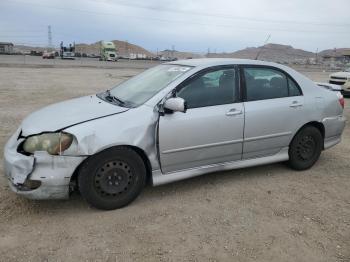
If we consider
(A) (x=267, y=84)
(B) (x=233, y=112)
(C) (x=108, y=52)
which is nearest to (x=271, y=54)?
(C) (x=108, y=52)

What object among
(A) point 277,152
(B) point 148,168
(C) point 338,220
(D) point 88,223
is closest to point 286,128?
(A) point 277,152

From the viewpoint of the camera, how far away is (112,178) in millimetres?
3572

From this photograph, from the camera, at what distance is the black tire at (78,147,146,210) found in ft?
11.3

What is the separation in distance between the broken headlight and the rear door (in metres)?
2.11

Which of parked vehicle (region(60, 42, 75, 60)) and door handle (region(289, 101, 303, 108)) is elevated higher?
parked vehicle (region(60, 42, 75, 60))

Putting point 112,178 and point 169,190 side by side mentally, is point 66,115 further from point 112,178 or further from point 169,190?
point 169,190

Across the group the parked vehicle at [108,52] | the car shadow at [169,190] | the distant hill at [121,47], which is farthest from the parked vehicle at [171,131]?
the distant hill at [121,47]

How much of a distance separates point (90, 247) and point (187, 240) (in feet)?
2.80

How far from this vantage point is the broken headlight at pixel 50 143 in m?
3.32

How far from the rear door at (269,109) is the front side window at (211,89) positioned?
19cm

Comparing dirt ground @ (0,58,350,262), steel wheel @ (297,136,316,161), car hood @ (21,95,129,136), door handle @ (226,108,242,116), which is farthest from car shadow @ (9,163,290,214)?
door handle @ (226,108,242,116)

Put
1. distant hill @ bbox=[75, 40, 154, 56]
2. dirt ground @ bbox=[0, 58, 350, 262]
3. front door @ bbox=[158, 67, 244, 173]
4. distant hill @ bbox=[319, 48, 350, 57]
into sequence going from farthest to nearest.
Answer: distant hill @ bbox=[75, 40, 154, 56] → distant hill @ bbox=[319, 48, 350, 57] → front door @ bbox=[158, 67, 244, 173] → dirt ground @ bbox=[0, 58, 350, 262]

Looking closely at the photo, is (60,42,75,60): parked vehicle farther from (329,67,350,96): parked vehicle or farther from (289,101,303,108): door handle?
(289,101,303,108): door handle

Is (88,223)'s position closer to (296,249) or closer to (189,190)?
(189,190)
